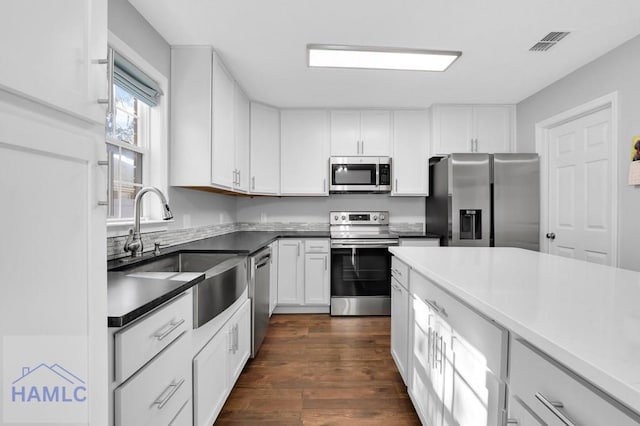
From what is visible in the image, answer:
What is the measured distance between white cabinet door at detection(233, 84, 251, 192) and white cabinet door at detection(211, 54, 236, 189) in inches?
4.9

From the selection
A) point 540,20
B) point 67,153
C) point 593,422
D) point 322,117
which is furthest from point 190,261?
point 540,20

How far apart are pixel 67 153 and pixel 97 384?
0.57m

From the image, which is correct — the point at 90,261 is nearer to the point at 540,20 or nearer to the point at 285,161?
the point at 540,20

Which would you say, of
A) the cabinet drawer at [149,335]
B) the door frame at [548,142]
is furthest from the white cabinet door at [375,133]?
the cabinet drawer at [149,335]

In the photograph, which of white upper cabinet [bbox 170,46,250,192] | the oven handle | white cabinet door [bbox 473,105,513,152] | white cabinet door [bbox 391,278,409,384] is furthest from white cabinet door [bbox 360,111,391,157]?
white cabinet door [bbox 391,278,409,384]

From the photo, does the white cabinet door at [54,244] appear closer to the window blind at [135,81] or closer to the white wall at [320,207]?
the window blind at [135,81]

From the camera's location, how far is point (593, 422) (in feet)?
1.92

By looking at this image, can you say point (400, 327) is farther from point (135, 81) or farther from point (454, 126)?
point (454, 126)

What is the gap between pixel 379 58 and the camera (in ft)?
8.17

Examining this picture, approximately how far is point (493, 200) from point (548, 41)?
154 cm

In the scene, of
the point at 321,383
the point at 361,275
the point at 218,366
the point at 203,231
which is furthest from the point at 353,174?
the point at 218,366

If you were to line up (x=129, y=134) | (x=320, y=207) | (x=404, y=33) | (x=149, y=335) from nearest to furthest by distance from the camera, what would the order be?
(x=149, y=335) → (x=129, y=134) → (x=404, y=33) → (x=320, y=207)

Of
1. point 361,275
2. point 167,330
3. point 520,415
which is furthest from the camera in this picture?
point 361,275

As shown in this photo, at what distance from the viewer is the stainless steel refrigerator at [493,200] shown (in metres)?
3.29
